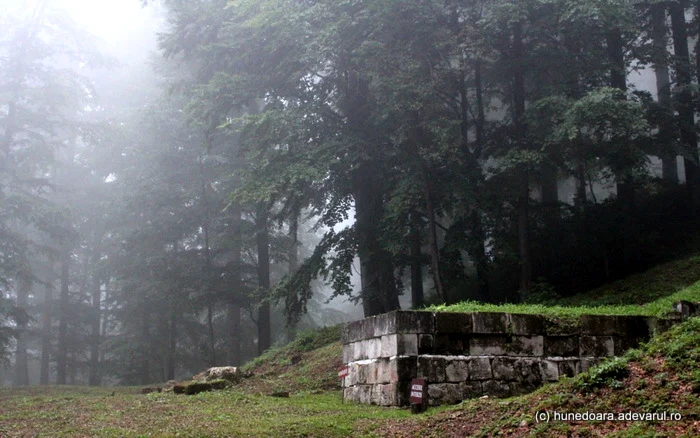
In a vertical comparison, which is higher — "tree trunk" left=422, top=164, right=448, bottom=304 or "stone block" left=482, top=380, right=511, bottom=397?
"tree trunk" left=422, top=164, right=448, bottom=304

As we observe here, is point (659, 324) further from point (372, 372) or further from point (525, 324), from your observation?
point (372, 372)

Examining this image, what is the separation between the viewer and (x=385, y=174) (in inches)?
782

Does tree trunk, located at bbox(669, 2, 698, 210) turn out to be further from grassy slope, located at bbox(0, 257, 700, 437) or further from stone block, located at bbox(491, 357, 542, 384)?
stone block, located at bbox(491, 357, 542, 384)

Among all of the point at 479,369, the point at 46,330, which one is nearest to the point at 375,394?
the point at 479,369

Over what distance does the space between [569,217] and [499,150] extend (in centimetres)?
436

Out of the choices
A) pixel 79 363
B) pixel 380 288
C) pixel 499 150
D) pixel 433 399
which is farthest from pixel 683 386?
pixel 79 363

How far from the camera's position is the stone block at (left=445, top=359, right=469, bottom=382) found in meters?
9.61

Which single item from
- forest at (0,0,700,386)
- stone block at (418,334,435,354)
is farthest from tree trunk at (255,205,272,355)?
stone block at (418,334,435,354)

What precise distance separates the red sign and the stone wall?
28 centimetres

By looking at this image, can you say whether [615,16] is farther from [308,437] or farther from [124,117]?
[124,117]

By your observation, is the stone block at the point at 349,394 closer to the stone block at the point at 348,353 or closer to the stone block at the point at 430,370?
the stone block at the point at 348,353

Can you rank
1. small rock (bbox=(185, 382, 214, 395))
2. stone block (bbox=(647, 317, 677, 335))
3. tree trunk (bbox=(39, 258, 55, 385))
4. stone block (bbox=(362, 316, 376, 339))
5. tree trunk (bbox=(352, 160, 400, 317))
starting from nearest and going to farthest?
stone block (bbox=(647, 317, 677, 335)) < stone block (bbox=(362, 316, 376, 339)) < small rock (bbox=(185, 382, 214, 395)) < tree trunk (bbox=(352, 160, 400, 317)) < tree trunk (bbox=(39, 258, 55, 385))

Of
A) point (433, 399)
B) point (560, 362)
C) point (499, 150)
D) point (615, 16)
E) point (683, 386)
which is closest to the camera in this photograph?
point (683, 386)

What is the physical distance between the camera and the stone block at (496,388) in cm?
966
